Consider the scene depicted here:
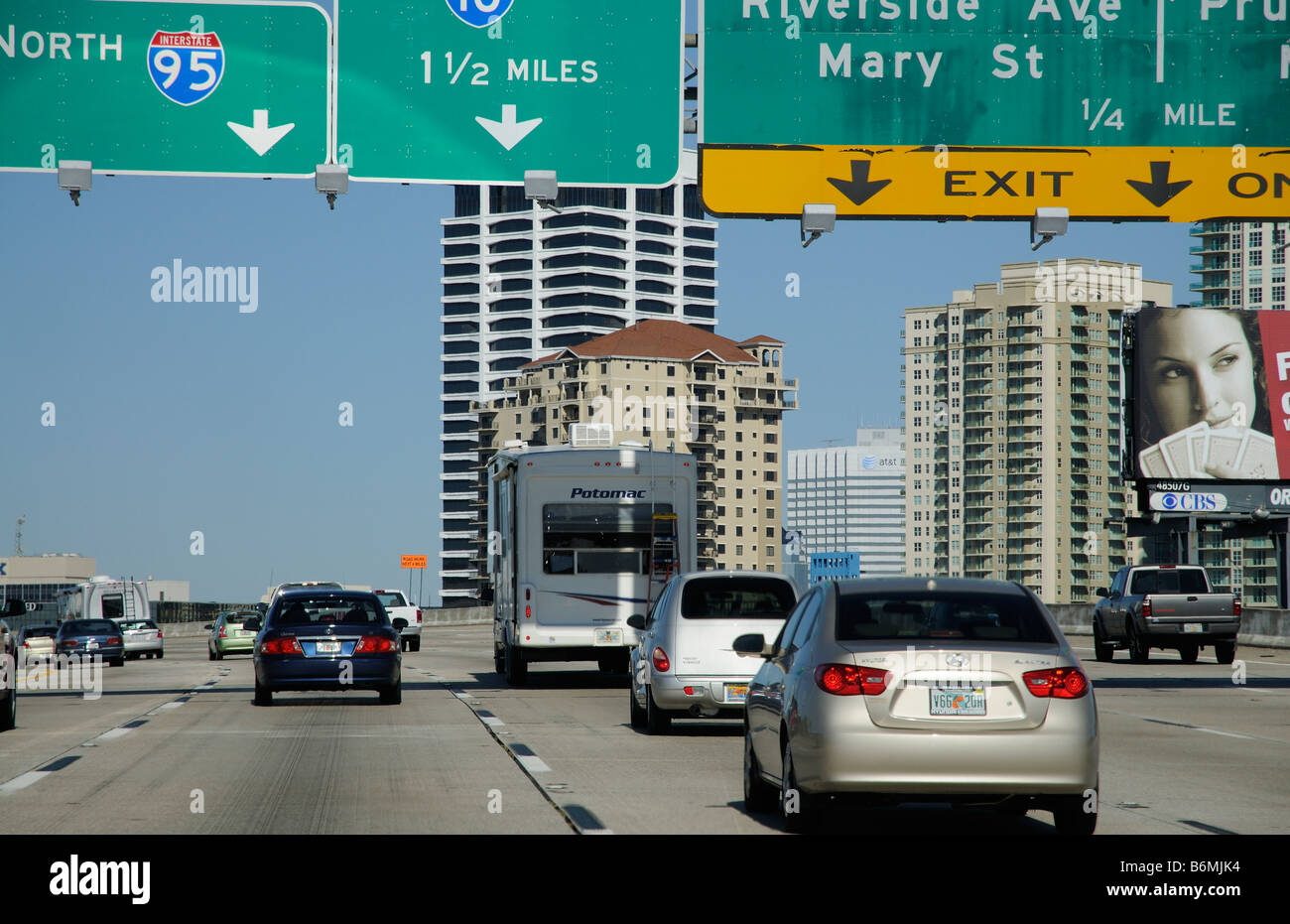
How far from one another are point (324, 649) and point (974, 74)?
1110cm

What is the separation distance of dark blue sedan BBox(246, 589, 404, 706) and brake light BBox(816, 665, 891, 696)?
14.8 m

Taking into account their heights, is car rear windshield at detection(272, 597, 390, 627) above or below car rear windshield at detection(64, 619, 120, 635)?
above

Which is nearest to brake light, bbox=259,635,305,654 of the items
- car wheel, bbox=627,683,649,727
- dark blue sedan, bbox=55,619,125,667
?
car wheel, bbox=627,683,649,727

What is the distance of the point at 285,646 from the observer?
79.5ft

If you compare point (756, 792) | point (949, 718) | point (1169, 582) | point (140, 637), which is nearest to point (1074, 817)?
point (949, 718)

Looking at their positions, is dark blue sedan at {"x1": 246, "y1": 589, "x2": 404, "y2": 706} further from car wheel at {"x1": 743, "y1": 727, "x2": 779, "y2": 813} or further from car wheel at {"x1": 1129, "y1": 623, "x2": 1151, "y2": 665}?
car wheel at {"x1": 1129, "y1": 623, "x2": 1151, "y2": 665}

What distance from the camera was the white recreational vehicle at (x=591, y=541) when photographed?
2819 cm

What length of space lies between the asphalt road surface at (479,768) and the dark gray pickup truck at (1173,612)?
8.22 m

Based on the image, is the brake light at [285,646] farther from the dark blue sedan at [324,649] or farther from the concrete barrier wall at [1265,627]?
the concrete barrier wall at [1265,627]

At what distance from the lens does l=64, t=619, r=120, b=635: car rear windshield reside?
5197 centimetres

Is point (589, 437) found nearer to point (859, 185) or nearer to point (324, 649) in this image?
point (324, 649)

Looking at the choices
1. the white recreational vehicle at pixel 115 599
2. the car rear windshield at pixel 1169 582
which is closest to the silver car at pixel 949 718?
the car rear windshield at pixel 1169 582
